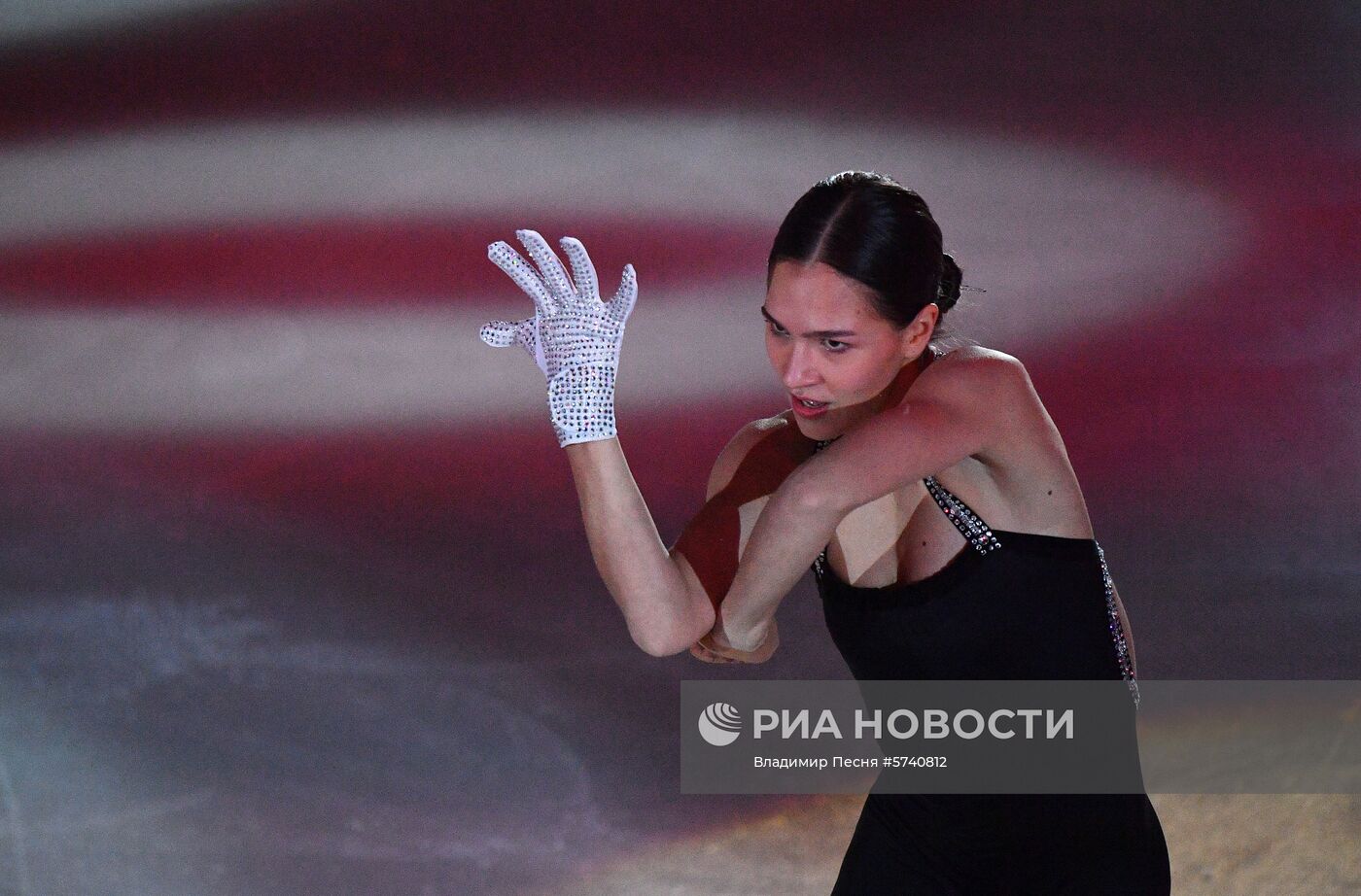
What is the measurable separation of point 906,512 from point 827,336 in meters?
0.27

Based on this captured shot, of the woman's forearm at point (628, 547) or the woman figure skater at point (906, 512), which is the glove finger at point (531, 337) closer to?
the woman figure skater at point (906, 512)

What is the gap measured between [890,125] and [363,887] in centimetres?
260

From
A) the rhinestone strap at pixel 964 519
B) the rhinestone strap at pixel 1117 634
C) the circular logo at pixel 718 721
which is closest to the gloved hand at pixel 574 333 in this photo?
the rhinestone strap at pixel 964 519

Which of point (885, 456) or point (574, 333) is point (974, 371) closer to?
point (885, 456)

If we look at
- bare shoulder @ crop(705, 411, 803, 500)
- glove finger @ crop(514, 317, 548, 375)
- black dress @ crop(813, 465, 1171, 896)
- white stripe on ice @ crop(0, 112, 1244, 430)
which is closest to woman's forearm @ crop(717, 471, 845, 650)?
black dress @ crop(813, 465, 1171, 896)

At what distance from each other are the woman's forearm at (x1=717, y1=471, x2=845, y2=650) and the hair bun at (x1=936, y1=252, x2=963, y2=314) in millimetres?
361

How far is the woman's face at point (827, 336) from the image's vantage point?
164 cm

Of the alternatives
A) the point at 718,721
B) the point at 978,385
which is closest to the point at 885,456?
the point at 978,385

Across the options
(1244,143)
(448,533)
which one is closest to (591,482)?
(448,533)

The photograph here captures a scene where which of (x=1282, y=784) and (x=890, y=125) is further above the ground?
(x=890, y=125)

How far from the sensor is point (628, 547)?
1.60m

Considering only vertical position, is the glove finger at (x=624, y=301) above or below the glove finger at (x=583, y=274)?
below

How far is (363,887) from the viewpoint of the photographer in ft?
10.2

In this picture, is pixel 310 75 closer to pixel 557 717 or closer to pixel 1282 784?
pixel 557 717
